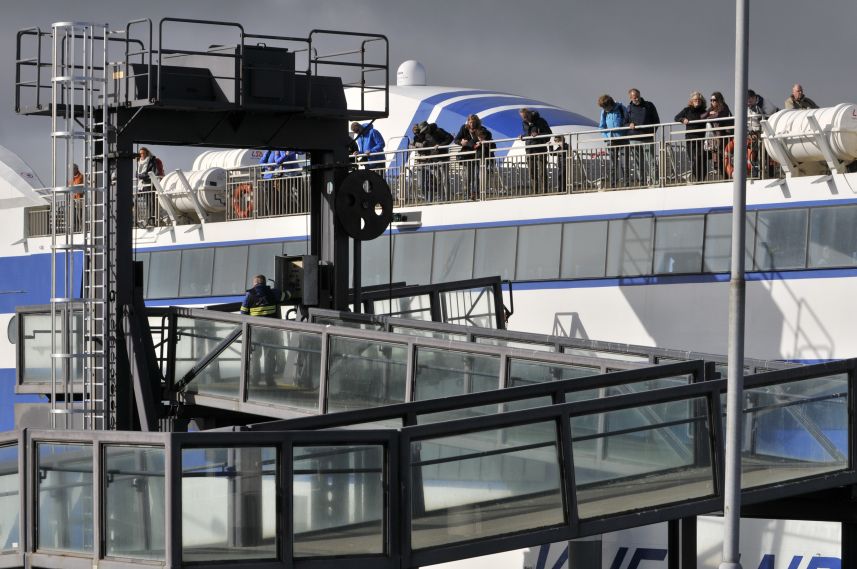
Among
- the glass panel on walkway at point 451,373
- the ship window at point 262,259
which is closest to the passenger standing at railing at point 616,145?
the ship window at point 262,259

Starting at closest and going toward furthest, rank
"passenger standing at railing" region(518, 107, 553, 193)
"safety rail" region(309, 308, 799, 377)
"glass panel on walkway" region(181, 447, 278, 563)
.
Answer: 1. "glass panel on walkway" region(181, 447, 278, 563)
2. "safety rail" region(309, 308, 799, 377)
3. "passenger standing at railing" region(518, 107, 553, 193)

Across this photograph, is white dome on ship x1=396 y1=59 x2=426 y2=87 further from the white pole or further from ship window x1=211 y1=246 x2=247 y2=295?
the white pole

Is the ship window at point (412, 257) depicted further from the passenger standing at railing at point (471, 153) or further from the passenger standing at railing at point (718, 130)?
the passenger standing at railing at point (718, 130)

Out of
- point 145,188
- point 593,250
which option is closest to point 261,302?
point 593,250

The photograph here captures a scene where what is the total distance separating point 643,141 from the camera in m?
28.1

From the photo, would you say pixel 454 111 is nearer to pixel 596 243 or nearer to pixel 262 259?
pixel 262 259

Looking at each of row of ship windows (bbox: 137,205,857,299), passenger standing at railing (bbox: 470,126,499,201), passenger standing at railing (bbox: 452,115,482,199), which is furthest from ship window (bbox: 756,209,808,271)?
passenger standing at railing (bbox: 452,115,482,199)

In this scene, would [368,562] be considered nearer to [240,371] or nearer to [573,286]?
[240,371]

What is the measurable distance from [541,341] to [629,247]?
24.3 ft

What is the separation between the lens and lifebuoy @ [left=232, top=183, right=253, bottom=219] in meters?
34.8

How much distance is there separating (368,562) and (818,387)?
5.27 meters

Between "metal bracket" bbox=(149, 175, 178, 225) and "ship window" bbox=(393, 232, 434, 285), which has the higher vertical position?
A: "metal bracket" bbox=(149, 175, 178, 225)

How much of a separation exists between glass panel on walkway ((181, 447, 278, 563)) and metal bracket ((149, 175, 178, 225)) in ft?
79.8

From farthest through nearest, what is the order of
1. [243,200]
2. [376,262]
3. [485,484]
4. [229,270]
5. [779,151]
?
[243,200] → [229,270] → [376,262] → [779,151] → [485,484]
